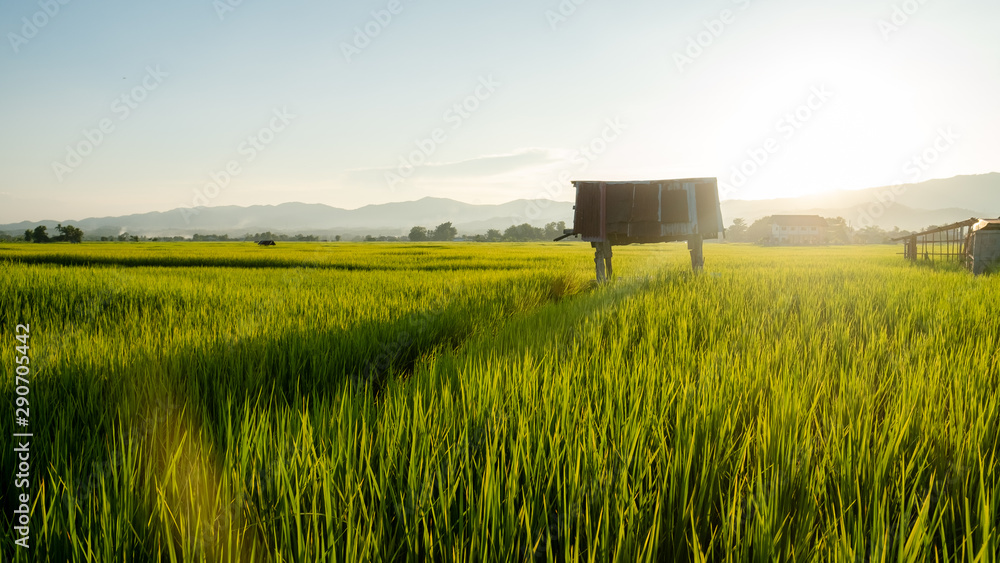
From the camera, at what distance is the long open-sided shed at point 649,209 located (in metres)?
10.1

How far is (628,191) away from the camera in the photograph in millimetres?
10141

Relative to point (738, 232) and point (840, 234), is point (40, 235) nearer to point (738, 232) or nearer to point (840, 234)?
point (840, 234)

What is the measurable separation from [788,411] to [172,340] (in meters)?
4.13

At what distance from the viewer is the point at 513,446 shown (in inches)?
60.0

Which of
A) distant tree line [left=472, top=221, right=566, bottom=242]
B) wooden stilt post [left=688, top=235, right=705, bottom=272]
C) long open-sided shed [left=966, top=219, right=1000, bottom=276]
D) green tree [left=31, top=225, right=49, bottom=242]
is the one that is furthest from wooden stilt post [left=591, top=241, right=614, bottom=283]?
distant tree line [left=472, top=221, right=566, bottom=242]

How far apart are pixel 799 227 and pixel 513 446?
87223mm

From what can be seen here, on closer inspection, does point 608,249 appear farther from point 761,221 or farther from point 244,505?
point 761,221

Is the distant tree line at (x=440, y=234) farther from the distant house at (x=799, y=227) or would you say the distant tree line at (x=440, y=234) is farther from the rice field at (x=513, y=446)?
the rice field at (x=513, y=446)

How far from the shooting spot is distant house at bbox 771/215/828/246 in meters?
72.4

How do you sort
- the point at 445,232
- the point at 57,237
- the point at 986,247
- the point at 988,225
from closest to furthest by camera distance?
the point at 988,225
the point at 986,247
the point at 57,237
the point at 445,232

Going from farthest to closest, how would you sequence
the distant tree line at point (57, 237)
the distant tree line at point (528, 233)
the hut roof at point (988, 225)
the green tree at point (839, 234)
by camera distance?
1. the distant tree line at point (528, 233)
2. the green tree at point (839, 234)
3. the distant tree line at point (57, 237)
4. the hut roof at point (988, 225)

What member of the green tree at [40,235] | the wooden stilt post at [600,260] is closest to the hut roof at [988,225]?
the wooden stilt post at [600,260]

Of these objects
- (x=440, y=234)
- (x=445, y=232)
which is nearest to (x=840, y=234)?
(x=445, y=232)

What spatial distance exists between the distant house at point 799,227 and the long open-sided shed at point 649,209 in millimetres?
73012
